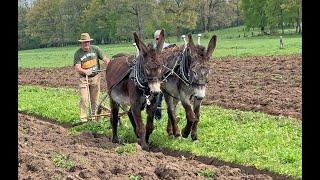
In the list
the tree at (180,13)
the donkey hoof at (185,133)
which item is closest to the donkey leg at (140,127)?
the donkey hoof at (185,133)

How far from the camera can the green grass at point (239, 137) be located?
28.9ft

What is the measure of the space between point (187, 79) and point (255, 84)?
9.96 m

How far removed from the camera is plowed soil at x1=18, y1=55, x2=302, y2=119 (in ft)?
49.2

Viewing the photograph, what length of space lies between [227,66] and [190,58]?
59.0 feet

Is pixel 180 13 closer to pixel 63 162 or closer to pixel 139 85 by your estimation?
pixel 139 85

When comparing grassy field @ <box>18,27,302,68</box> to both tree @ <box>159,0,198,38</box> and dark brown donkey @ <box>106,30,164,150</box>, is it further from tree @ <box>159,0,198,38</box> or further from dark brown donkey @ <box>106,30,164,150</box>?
dark brown donkey @ <box>106,30,164,150</box>

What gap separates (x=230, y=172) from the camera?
25.3 feet

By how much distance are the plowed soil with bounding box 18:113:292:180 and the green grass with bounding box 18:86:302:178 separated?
343 mm

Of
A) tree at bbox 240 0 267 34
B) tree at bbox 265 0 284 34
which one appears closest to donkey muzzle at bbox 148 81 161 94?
tree at bbox 265 0 284 34

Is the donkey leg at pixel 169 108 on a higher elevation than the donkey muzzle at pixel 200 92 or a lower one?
lower

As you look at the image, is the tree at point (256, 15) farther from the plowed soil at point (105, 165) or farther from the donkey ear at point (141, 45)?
the donkey ear at point (141, 45)

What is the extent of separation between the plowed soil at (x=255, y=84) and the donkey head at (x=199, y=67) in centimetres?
383

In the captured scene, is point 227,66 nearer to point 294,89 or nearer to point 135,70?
point 294,89

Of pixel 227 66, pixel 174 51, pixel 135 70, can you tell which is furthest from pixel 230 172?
pixel 227 66
